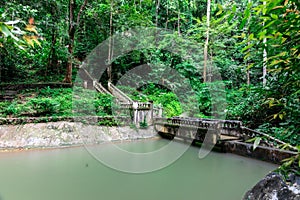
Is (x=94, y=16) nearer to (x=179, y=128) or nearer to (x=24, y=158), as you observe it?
(x=179, y=128)

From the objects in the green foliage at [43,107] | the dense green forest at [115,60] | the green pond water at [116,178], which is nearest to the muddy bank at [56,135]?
the green pond water at [116,178]

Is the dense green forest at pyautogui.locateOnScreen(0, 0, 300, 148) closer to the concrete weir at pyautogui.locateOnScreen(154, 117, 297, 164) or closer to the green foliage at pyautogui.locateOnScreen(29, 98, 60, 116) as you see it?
the green foliage at pyautogui.locateOnScreen(29, 98, 60, 116)

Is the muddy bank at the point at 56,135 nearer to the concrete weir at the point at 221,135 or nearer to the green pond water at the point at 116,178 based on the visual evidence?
the green pond water at the point at 116,178

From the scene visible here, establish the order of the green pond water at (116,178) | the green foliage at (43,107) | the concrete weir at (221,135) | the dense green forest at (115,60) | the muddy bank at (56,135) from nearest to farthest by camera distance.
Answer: the green pond water at (116,178), the concrete weir at (221,135), the muddy bank at (56,135), the green foliage at (43,107), the dense green forest at (115,60)

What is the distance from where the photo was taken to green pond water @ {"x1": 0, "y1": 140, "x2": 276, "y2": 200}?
3877 millimetres

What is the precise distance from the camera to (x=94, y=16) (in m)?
14.5

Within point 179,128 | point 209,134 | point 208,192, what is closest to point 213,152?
point 209,134

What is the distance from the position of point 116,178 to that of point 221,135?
4.65 meters

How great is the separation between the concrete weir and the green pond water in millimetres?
281

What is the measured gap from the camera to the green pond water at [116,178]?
12.7 ft

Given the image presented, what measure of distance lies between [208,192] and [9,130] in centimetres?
624

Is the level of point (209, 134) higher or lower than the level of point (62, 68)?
lower

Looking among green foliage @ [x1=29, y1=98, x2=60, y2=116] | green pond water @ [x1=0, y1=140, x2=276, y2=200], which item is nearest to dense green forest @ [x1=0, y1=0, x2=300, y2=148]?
green foliage @ [x1=29, y1=98, x2=60, y2=116]

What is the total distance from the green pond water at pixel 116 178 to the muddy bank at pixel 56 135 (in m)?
0.65
